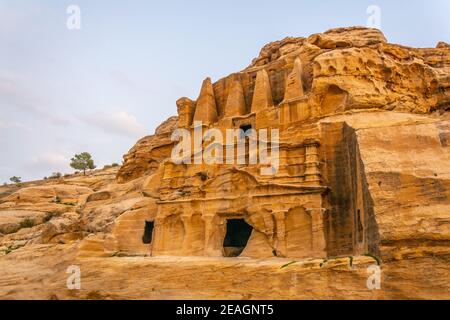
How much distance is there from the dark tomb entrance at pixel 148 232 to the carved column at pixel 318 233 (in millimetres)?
10372

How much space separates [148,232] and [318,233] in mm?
10983

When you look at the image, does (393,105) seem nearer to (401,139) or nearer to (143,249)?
(401,139)

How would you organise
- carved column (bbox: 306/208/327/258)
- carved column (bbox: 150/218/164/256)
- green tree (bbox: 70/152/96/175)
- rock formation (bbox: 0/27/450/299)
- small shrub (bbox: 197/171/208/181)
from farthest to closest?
green tree (bbox: 70/152/96/175)
small shrub (bbox: 197/171/208/181)
carved column (bbox: 150/218/164/256)
carved column (bbox: 306/208/327/258)
rock formation (bbox: 0/27/450/299)

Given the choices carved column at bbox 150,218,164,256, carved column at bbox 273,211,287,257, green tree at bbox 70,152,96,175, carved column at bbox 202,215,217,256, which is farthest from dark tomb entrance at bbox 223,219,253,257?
green tree at bbox 70,152,96,175

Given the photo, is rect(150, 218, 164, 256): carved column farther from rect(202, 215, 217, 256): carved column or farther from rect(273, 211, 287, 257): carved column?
rect(273, 211, 287, 257): carved column

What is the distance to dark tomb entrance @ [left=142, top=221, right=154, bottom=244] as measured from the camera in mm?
22544

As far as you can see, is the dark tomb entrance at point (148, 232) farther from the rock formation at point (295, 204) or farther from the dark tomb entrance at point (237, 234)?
the dark tomb entrance at point (237, 234)

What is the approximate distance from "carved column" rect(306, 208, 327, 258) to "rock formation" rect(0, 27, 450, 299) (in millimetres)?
53

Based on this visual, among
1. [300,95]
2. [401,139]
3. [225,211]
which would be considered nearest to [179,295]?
[225,211]

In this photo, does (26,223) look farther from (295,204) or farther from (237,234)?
(295,204)

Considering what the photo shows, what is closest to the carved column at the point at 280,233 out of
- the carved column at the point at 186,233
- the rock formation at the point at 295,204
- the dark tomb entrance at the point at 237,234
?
the rock formation at the point at 295,204

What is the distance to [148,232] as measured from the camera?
2300cm

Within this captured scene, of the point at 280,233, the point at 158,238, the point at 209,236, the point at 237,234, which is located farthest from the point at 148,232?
the point at 280,233

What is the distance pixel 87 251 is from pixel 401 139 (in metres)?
14.6
